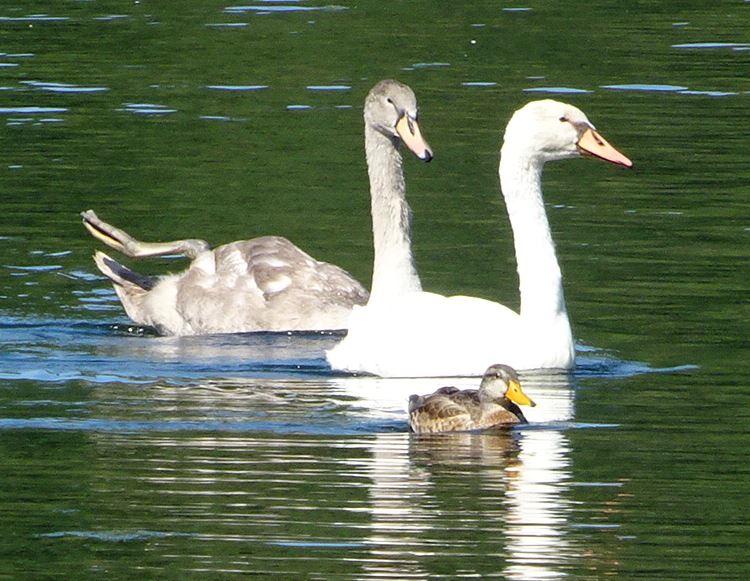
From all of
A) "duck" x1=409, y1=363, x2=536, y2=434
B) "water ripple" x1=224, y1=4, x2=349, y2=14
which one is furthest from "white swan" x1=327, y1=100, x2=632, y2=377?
"water ripple" x1=224, y1=4, x2=349, y2=14

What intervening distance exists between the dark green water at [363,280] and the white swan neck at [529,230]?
660 mm

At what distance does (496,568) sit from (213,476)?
2177 millimetres

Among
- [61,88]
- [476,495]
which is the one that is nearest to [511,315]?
[476,495]

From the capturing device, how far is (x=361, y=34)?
101 feet

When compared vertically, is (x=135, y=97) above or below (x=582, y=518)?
above

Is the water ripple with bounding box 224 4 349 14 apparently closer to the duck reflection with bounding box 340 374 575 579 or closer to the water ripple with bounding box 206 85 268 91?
the water ripple with bounding box 206 85 268 91

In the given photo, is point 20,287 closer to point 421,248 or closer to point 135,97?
point 421,248

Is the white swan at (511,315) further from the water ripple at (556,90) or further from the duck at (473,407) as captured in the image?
the water ripple at (556,90)

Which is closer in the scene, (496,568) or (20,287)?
(496,568)

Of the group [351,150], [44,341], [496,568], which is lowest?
[496,568]

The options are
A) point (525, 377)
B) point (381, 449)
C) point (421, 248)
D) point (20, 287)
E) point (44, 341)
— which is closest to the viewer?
point (381, 449)

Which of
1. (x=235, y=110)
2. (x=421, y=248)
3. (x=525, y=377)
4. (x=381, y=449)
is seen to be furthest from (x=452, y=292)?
(x=235, y=110)

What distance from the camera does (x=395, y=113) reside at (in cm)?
1587

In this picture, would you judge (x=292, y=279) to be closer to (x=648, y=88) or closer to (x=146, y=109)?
(x=146, y=109)
